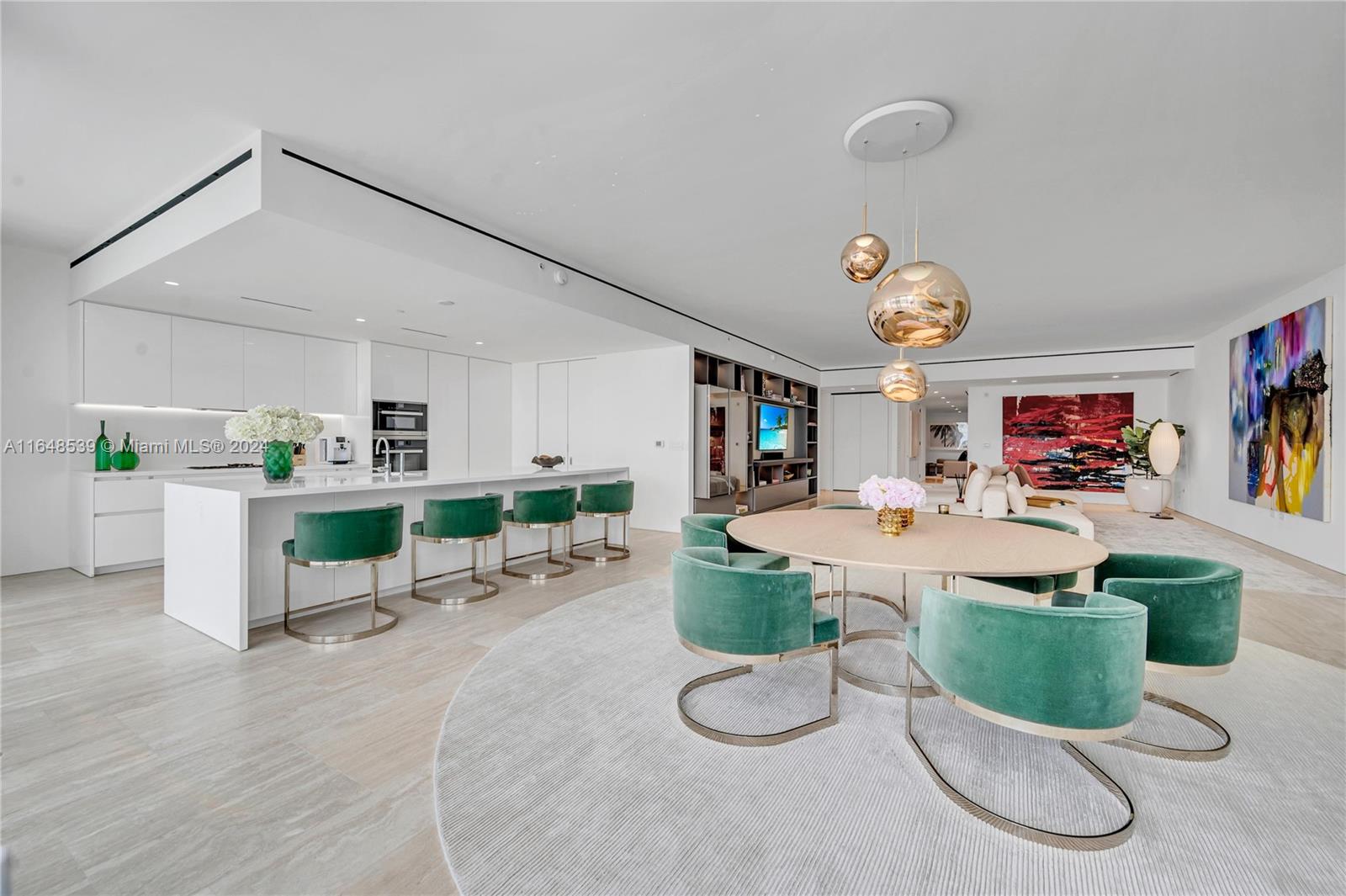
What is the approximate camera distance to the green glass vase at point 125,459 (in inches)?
199

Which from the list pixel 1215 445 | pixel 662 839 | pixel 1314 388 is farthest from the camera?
pixel 1215 445

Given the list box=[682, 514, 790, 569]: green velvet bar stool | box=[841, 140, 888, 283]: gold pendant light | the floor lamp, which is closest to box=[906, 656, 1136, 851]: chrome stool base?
box=[682, 514, 790, 569]: green velvet bar stool

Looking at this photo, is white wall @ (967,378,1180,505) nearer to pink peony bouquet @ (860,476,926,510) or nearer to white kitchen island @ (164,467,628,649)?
pink peony bouquet @ (860,476,926,510)

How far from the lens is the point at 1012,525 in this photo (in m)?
3.11

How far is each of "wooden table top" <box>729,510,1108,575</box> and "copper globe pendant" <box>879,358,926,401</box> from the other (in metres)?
0.76

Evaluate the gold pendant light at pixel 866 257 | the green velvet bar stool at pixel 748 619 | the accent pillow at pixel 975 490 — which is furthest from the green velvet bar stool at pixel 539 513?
the accent pillow at pixel 975 490

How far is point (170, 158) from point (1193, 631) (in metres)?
5.21

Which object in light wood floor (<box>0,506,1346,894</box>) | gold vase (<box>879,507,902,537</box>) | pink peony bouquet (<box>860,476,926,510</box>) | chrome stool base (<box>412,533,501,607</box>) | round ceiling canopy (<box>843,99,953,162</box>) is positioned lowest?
light wood floor (<box>0,506,1346,894</box>)

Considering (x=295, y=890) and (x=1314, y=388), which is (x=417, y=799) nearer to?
(x=295, y=890)

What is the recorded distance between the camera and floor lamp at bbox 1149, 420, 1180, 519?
28.7ft

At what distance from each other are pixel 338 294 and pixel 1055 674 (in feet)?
16.6

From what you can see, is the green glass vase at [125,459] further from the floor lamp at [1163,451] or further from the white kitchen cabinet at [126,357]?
the floor lamp at [1163,451]

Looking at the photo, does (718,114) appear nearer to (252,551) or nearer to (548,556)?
(252,551)

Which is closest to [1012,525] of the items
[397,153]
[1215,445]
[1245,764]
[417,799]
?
[1245,764]
